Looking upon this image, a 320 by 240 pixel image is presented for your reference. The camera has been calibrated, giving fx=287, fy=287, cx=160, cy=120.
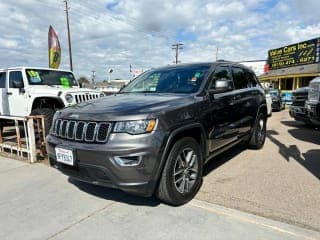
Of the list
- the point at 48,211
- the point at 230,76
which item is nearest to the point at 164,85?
the point at 230,76

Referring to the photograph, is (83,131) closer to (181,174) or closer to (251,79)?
(181,174)

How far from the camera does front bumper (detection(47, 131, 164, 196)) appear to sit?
3002 millimetres

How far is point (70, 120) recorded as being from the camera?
3520mm

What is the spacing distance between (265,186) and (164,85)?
2126 mm

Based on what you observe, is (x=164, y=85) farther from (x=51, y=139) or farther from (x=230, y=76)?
(x=51, y=139)

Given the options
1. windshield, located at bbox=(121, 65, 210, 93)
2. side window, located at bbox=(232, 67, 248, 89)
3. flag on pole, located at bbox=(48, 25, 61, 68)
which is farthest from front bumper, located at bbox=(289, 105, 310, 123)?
flag on pole, located at bbox=(48, 25, 61, 68)

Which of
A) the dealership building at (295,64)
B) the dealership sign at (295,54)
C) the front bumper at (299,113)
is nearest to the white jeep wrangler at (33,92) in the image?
the front bumper at (299,113)

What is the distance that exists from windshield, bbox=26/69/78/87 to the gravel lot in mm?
5483

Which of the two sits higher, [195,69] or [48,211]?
[195,69]

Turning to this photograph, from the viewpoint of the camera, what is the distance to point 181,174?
11.8 ft

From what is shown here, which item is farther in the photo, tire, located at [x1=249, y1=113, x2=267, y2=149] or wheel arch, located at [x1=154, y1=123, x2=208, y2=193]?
tire, located at [x1=249, y1=113, x2=267, y2=149]

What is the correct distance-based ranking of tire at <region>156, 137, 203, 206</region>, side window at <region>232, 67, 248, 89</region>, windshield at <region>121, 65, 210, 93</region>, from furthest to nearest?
side window at <region>232, 67, 248, 89</region> → windshield at <region>121, 65, 210, 93</region> → tire at <region>156, 137, 203, 206</region>

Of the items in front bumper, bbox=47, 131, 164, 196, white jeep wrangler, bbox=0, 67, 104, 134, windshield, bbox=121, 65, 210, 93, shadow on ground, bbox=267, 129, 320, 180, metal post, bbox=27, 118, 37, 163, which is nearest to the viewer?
front bumper, bbox=47, 131, 164, 196

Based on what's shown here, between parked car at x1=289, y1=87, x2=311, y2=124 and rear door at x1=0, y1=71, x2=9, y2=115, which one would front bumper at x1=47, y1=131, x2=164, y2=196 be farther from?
parked car at x1=289, y1=87, x2=311, y2=124
